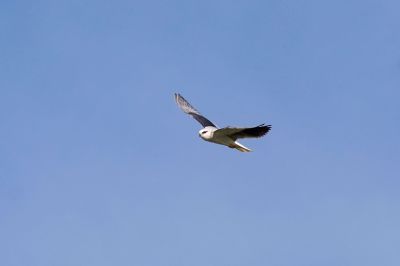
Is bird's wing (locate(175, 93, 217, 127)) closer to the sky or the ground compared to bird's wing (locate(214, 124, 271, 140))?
closer to the sky

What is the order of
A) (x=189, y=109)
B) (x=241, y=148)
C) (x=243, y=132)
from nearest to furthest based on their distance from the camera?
(x=243, y=132) → (x=241, y=148) → (x=189, y=109)

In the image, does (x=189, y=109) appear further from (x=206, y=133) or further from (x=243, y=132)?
(x=243, y=132)

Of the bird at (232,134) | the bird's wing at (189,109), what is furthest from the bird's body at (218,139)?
the bird's wing at (189,109)

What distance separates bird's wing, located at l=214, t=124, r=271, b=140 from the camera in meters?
41.1

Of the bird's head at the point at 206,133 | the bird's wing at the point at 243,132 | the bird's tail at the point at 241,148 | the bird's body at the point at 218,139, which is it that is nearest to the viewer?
the bird's wing at the point at 243,132

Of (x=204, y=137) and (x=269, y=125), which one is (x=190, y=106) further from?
(x=269, y=125)

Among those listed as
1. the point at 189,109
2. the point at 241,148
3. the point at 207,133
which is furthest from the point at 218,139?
the point at 189,109

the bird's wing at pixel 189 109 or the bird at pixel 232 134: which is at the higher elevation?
the bird's wing at pixel 189 109

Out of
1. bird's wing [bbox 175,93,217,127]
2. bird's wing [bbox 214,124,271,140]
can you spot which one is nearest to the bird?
bird's wing [bbox 214,124,271,140]

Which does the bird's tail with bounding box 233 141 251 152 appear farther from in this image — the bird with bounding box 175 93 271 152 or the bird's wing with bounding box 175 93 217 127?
the bird's wing with bounding box 175 93 217 127

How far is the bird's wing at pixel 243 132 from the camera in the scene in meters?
41.1

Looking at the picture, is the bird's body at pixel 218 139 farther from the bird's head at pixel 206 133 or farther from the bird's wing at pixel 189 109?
the bird's wing at pixel 189 109

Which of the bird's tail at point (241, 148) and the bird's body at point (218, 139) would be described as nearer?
the bird's body at point (218, 139)

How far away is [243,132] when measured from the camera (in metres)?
42.3
